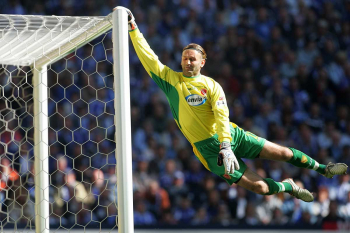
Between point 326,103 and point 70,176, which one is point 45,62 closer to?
point 70,176

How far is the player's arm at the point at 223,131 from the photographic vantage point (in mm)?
4535

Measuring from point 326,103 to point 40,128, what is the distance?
624cm

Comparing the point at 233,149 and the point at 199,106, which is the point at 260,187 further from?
the point at 199,106

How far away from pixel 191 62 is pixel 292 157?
1.33m

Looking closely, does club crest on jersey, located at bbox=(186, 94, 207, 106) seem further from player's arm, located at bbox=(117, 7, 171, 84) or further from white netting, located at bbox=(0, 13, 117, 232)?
white netting, located at bbox=(0, 13, 117, 232)

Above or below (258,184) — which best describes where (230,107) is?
above

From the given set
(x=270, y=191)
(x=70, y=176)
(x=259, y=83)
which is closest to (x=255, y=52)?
(x=259, y=83)

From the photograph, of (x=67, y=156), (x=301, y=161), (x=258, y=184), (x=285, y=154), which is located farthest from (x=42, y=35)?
(x=67, y=156)

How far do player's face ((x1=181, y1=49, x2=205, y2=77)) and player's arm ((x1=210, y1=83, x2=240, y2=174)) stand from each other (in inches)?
9.2

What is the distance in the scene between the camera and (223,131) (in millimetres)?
4719

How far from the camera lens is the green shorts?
16.5ft

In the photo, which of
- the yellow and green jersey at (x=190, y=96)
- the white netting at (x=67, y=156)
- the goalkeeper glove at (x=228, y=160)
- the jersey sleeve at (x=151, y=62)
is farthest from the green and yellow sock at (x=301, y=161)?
the white netting at (x=67, y=156)

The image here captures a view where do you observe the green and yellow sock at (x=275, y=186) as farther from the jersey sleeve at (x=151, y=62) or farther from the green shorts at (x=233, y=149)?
the jersey sleeve at (x=151, y=62)

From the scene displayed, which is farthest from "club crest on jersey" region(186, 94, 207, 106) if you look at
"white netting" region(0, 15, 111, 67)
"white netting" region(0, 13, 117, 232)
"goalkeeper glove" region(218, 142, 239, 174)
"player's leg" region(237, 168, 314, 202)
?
"white netting" region(0, 13, 117, 232)
